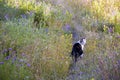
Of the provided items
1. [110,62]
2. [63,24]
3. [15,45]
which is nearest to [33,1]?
[63,24]

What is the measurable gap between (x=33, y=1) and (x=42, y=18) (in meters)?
0.81

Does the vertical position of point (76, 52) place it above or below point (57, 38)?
below

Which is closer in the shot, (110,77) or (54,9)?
(110,77)

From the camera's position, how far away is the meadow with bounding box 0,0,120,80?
4.98m

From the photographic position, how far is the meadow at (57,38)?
498 cm

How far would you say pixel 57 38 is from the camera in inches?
258

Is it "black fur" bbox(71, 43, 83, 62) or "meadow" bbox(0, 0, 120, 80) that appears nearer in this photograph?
"meadow" bbox(0, 0, 120, 80)

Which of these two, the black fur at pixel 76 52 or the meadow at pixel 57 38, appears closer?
the meadow at pixel 57 38

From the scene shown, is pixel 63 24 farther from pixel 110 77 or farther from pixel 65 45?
pixel 110 77

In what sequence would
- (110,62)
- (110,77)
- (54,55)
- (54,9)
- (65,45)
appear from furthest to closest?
(54,9) → (65,45) → (54,55) → (110,62) → (110,77)

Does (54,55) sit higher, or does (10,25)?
(10,25)

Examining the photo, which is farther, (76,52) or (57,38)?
(57,38)

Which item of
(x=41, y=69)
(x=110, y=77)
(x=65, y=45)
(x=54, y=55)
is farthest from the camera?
(x=65, y=45)

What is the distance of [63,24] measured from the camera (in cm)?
779
